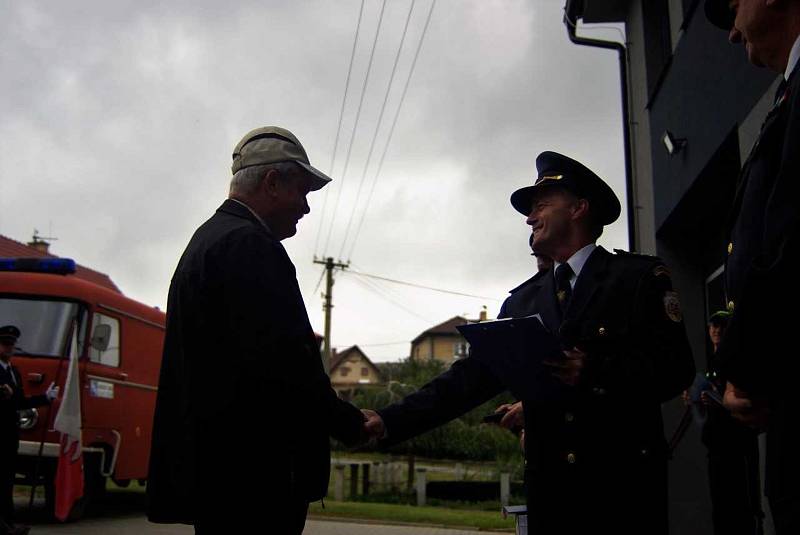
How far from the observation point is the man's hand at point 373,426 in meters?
3.50

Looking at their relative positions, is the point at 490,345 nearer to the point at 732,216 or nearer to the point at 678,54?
the point at 732,216

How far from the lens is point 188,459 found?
2760 mm

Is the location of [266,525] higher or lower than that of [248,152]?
lower

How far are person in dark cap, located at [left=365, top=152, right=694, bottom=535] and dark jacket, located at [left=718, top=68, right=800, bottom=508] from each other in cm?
105

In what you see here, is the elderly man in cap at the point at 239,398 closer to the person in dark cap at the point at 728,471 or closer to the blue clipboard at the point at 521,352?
the blue clipboard at the point at 521,352

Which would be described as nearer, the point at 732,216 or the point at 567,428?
the point at 732,216

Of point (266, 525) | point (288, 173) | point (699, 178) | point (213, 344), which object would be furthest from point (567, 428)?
point (699, 178)

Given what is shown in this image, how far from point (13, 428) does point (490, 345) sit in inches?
257

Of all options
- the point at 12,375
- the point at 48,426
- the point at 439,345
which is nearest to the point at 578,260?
the point at 12,375

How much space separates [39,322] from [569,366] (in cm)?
863

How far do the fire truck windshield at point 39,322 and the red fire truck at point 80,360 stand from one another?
0.01 metres

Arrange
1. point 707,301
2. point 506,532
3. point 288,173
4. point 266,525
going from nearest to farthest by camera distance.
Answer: point 266,525 → point 288,173 → point 707,301 → point 506,532

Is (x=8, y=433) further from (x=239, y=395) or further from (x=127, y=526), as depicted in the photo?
(x=239, y=395)

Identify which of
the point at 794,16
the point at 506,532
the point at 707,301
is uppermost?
the point at 707,301
